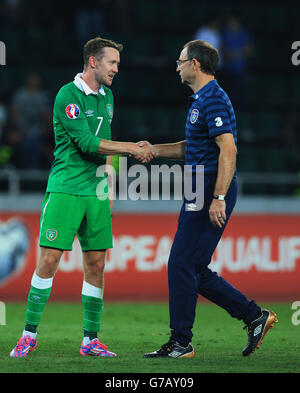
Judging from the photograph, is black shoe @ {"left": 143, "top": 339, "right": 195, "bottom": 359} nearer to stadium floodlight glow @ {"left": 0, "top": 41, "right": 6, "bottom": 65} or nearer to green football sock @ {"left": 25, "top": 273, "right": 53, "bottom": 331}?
green football sock @ {"left": 25, "top": 273, "right": 53, "bottom": 331}

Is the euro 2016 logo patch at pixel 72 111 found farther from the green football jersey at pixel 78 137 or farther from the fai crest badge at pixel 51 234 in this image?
the fai crest badge at pixel 51 234

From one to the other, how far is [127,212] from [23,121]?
7.39ft

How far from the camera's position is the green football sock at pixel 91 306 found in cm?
673

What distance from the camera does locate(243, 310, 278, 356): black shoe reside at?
656cm

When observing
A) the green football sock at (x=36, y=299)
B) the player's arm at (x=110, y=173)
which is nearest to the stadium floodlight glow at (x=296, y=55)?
the player's arm at (x=110, y=173)

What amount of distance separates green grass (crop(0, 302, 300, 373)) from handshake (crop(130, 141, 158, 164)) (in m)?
1.54

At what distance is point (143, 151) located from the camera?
6.79 metres

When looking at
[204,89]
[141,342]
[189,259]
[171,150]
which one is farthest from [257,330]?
[204,89]

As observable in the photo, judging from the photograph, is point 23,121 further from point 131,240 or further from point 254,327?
point 254,327

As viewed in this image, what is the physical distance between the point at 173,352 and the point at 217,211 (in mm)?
1116

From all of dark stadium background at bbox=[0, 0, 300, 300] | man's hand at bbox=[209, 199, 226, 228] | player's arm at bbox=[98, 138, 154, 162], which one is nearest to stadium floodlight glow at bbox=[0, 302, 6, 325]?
dark stadium background at bbox=[0, 0, 300, 300]

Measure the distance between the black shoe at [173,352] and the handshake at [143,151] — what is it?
1.44m

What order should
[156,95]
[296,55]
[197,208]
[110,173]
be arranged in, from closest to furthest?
1. [197,208]
2. [110,173]
3. [156,95]
4. [296,55]

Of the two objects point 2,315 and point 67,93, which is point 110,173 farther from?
point 2,315
